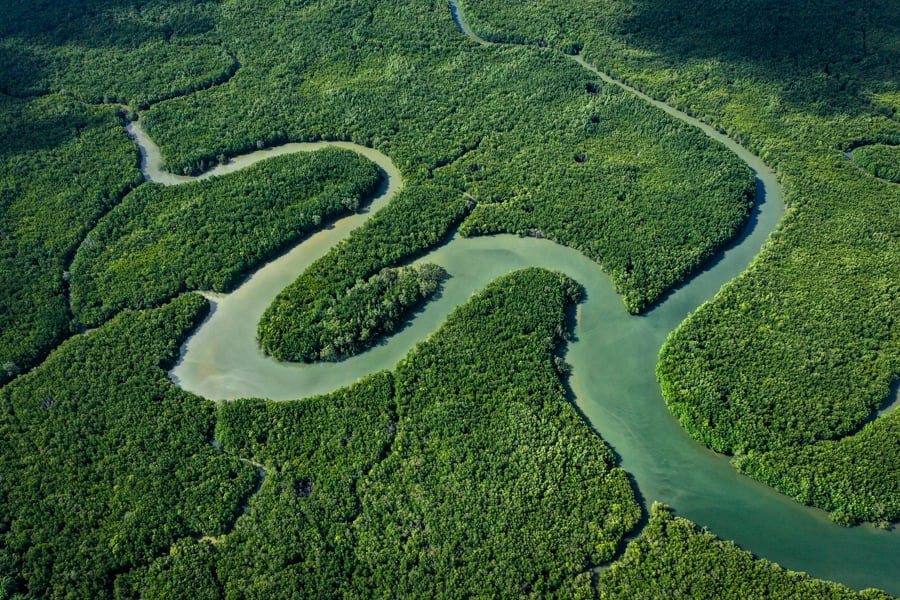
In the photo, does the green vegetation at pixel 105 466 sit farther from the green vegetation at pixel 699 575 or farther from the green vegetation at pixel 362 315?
the green vegetation at pixel 699 575

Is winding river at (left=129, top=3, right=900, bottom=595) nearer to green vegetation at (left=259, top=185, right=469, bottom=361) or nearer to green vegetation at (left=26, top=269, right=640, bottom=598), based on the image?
green vegetation at (left=259, top=185, right=469, bottom=361)

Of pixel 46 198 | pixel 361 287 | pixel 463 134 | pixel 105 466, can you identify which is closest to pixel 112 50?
pixel 46 198

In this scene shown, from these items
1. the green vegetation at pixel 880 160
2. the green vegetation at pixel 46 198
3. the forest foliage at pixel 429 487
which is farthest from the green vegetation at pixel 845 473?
the green vegetation at pixel 46 198

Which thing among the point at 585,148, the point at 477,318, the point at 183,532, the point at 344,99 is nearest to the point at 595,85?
the point at 585,148

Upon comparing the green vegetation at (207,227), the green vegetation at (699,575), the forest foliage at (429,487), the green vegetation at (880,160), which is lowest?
the green vegetation at (699,575)

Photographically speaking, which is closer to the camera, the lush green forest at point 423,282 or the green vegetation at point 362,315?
the lush green forest at point 423,282

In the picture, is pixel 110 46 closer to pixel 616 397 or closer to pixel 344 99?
pixel 344 99
